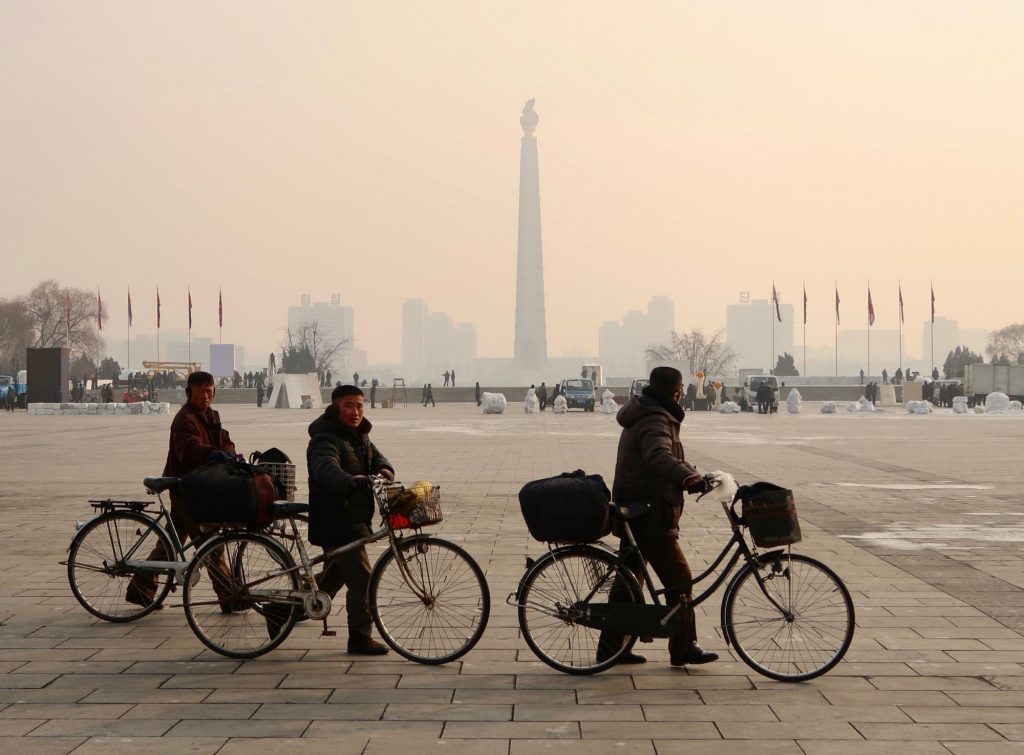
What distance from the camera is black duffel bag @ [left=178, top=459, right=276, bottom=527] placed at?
20.5ft

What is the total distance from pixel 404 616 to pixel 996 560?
17.0 ft

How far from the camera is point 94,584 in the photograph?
7180 millimetres

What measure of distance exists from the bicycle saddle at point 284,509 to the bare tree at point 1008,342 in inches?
5734

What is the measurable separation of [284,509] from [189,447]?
39.9 inches

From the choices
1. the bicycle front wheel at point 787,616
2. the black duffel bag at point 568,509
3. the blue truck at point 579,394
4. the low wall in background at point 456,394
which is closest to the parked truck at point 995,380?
the low wall in background at point 456,394

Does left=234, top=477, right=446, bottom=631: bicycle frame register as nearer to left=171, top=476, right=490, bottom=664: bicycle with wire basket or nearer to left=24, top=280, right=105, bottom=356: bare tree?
left=171, top=476, right=490, bottom=664: bicycle with wire basket

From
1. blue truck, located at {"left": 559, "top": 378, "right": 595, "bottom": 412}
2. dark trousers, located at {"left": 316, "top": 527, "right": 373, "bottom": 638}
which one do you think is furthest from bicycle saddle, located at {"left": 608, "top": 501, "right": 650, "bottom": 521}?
blue truck, located at {"left": 559, "top": 378, "right": 595, "bottom": 412}

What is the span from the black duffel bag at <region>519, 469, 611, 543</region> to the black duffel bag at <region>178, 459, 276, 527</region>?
1451 millimetres

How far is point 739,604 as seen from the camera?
5.84 metres

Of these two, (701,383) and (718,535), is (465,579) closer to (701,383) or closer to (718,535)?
(718,535)

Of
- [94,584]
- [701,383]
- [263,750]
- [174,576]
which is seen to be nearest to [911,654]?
[263,750]

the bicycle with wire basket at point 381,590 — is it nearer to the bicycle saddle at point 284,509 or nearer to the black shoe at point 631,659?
the bicycle saddle at point 284,509

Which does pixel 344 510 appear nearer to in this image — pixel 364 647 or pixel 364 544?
pixel 364 544

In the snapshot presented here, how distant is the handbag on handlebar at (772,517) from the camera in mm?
5617
